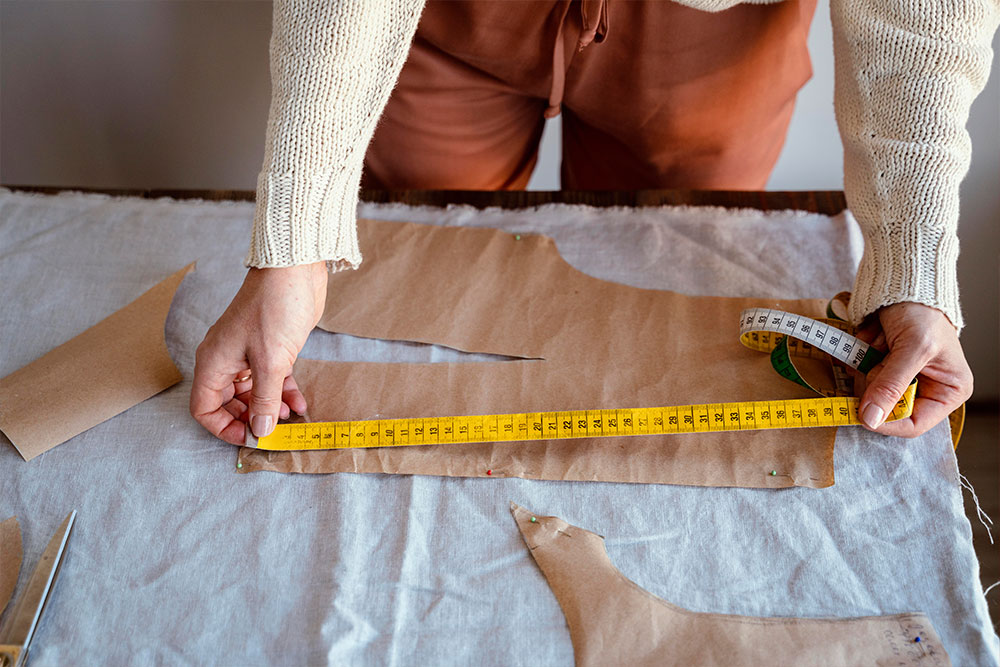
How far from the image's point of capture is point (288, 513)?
1126mm

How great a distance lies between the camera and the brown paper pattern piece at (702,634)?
0.98 m

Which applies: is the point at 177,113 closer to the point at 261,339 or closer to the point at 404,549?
the point at 261,339

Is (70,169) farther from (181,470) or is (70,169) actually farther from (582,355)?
(582,355)

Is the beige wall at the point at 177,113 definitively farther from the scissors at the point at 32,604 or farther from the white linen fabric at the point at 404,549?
the scissors at the point at 32,604

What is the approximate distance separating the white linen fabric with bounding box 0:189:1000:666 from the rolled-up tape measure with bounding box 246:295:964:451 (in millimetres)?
54

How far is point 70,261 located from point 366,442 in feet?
2.47

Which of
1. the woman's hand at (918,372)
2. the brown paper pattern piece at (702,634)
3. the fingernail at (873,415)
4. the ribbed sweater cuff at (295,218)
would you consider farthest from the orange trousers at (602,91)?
the brown paper pattern piece at (702,634)

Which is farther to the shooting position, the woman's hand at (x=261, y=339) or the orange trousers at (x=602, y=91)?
the orange trousers at (x=602, y=91)

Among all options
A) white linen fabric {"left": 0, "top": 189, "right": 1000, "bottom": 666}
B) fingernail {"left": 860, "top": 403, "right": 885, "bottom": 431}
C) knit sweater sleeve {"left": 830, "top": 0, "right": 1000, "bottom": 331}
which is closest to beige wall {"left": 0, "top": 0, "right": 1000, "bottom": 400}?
knit sweater sleeve {"left": 830, "top": 0, "right": 1000, "bottom": 331}

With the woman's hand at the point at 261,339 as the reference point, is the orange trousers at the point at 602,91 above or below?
above

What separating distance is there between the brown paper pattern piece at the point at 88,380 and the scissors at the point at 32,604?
175mm

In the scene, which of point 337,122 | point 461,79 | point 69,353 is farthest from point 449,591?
point 461,79

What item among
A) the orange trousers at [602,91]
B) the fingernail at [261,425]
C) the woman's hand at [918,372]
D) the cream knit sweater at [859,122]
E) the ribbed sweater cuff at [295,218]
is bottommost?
the fingernail at [261,425]

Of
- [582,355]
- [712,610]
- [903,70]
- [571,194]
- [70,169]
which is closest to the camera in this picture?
[712,610]
